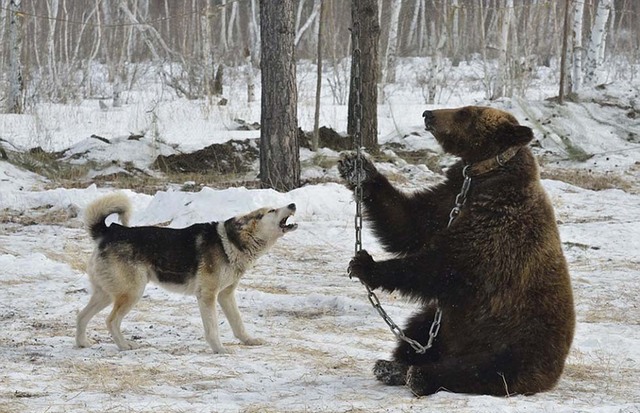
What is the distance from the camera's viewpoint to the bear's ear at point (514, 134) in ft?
15.0

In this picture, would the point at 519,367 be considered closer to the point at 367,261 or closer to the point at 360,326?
the point at 367,261

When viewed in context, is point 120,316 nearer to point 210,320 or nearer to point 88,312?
point 88,312

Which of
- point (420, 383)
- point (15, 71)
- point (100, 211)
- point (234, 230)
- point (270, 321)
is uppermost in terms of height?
point (15, 71)

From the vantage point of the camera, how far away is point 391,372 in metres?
4.84

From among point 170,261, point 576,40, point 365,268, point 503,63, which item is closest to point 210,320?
point 170,261

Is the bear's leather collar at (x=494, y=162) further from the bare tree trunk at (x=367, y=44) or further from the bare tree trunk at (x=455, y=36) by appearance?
the bare tree trunk at (x=455, y=36)

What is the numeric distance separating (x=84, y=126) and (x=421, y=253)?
16850 mm

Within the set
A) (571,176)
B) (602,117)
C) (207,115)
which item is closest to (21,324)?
(571,176)

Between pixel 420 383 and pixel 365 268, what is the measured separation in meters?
0.68

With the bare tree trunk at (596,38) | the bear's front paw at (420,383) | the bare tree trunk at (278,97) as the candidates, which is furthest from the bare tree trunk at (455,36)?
the bear's front paw at (420,383)

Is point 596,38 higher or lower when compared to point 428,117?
higher

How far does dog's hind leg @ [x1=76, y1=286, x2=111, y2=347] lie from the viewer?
5945 millimetres

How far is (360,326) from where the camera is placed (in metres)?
6.78

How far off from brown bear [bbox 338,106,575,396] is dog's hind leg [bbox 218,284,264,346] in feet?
6.20
